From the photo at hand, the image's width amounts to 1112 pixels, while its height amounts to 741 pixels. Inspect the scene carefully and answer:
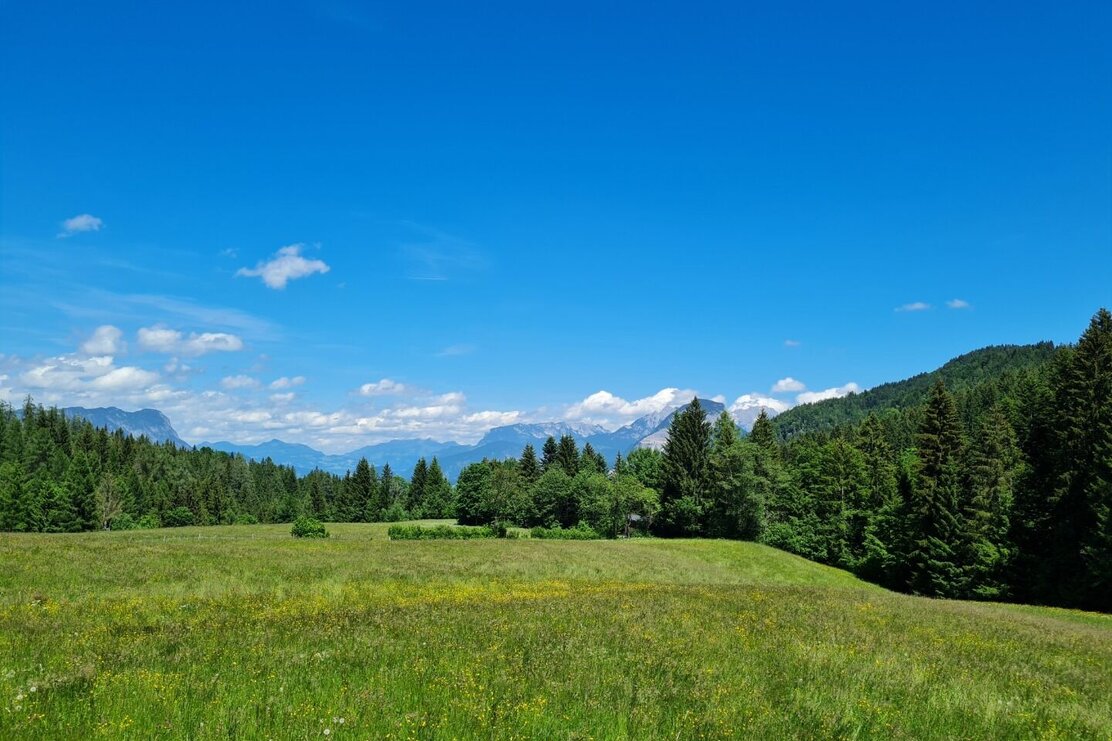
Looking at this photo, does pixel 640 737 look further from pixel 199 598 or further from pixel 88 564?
pixel 88 564

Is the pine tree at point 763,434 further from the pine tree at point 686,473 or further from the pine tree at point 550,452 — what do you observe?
the pine tree at point 550,452

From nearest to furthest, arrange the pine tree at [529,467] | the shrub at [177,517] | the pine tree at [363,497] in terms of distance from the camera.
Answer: the pine tree at [529,467]
the shrub at [177,517]
the pine tree at [363,497]

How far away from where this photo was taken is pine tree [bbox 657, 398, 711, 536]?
88.4 meters

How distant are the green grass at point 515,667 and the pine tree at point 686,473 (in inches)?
2655

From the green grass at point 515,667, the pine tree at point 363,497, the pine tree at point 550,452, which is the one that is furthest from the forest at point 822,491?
the green grass at point 515,667

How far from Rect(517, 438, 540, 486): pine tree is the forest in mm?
431

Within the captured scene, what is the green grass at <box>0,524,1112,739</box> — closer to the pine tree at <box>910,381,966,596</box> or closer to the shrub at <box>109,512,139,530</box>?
the pine tree at <box>910,381,966,596</box>

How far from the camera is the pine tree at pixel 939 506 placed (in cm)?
5022

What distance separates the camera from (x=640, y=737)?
7027mm

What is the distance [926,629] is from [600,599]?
9418 millimetres

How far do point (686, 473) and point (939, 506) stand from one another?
139ft

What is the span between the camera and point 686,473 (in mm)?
91938

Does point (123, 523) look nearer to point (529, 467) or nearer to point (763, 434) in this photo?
point (529, 467)

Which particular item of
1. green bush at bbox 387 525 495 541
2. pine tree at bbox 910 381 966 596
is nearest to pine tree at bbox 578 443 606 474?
green bush at bbox 387 525 495 541
